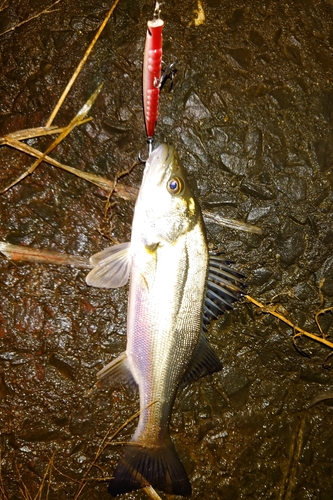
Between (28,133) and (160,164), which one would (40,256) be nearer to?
(28,133)

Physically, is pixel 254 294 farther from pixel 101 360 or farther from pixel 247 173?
pixel 101 360

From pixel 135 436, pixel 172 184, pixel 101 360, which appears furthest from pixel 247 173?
pixel 135 436

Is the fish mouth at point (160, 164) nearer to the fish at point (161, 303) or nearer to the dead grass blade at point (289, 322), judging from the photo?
the fish at point (161, 303)

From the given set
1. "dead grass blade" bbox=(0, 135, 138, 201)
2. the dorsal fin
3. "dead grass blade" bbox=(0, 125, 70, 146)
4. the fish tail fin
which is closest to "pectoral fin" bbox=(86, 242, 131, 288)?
"dead grass blade" bbox=(0, 135, 138, 201)

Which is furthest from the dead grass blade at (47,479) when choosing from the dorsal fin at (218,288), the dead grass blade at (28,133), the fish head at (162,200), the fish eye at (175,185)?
the dead grass blade at (28,133)

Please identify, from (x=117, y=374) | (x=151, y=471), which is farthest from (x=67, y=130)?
(x=151, y=471)
